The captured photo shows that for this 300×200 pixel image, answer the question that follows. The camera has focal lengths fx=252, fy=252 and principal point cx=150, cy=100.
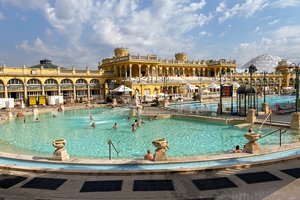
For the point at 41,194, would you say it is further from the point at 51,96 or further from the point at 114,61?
the point at 114,61

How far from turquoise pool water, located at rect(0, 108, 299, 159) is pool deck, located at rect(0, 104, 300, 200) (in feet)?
14.7

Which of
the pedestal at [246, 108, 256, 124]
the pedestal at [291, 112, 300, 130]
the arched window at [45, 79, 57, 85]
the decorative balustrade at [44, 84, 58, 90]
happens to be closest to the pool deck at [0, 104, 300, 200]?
the pedestal at [291, 112, 300, 130]

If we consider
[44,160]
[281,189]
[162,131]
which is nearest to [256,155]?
[281,189]

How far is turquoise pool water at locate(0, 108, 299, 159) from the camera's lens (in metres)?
15.6

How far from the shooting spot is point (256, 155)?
452 inches

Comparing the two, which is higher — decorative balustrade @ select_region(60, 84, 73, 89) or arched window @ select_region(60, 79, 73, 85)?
arched window @ select_region(60, 79, 73, 85)

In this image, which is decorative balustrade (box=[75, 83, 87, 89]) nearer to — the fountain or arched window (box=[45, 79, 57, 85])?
arched window (box=[45, 79, 57, 85])

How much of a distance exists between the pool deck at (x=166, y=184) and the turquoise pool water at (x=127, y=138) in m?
4.47

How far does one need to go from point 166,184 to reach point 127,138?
464 inches

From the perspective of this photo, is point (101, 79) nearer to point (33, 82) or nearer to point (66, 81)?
point (66, 81)

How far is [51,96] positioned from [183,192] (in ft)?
145

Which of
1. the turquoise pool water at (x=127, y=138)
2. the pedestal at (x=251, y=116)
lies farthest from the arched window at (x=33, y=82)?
the pedestal at (x=251, y=116)

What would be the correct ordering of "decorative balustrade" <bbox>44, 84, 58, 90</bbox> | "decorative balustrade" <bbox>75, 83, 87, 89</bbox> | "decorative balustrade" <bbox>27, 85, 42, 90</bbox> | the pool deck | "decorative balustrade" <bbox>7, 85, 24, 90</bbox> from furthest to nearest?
"decorative balustrade" <bbox>75, 83, 87, 89</bbox> < "decorative balustrade" <bbox>44, 84, 58, 90</bbox> < "decorative balustrade" <bbox>27, 85, 42, 90</bbox> < "decorative balustrade" <bbox>7, 85, 24, 90</bbox> < the pool deck

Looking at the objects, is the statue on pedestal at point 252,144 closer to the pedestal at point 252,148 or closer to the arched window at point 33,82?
the pedestal at point 252,148
